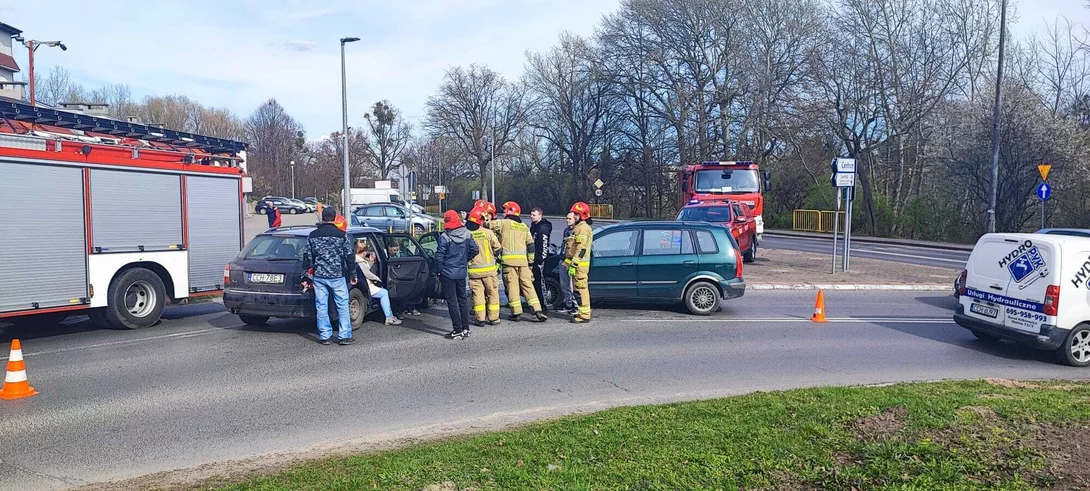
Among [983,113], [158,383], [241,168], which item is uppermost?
[983,113]

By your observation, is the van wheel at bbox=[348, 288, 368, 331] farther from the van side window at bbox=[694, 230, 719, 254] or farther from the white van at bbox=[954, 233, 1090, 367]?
the white van at bbox=[954, 233, 1090, 367]

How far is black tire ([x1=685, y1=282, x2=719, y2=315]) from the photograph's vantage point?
12141 mm

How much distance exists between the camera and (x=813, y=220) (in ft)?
140

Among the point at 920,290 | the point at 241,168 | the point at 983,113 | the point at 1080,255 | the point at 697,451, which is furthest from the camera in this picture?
the point at 983,113

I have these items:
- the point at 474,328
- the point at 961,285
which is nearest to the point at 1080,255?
the point at 961,285

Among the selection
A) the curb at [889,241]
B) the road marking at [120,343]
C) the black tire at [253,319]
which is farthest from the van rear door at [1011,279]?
the curb at [889,241]

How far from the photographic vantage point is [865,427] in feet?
16.8

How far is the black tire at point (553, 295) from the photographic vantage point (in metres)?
12.6

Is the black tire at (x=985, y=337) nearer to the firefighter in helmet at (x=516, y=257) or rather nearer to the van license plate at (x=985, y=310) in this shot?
the van license plate at (x=985, y=310)

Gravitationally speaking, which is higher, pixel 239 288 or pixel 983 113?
pixel 983 113

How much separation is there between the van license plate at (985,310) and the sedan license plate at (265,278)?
8.85 metres

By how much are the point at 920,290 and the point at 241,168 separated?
13.4m

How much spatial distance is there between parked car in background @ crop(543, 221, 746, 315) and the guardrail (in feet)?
101

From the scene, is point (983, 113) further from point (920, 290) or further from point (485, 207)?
point (485, 207)
